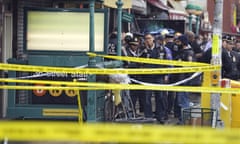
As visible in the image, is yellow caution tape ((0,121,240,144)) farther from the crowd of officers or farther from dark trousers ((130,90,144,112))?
dark trousers ((130,90,144,112))

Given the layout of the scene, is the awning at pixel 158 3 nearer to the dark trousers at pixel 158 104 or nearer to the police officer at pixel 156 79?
the police officer at pixel 156 79

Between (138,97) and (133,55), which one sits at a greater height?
→ (133,55)

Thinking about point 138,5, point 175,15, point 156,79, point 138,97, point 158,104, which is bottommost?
point 158,104

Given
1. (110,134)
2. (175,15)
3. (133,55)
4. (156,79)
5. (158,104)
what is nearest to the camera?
(110,134)

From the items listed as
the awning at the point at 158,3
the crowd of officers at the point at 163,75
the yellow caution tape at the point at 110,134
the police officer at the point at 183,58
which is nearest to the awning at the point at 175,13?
the awning at the point at 158,3

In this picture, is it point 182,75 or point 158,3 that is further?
point 158,3

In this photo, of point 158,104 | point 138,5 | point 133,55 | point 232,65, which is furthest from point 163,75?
point 138,5

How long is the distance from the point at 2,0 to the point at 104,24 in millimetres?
1819

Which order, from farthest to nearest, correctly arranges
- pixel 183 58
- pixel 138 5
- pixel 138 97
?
1. pixel 138 5
2. pixel 183 58
3. pixel 138 97

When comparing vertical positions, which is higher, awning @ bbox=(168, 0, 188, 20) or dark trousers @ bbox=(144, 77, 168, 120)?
awning @ bbox=(168, 0, 188, 20)

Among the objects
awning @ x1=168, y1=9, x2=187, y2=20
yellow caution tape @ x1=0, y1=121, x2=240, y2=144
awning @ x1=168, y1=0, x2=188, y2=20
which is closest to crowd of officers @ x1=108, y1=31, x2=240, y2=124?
yellow caution tape @ x1=0, y1=121, x2=240, y2=144

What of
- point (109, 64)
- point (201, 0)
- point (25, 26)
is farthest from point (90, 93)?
point (201, 0)

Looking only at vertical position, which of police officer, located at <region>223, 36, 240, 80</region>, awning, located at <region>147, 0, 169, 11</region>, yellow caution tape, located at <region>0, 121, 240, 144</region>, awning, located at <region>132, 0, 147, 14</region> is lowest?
yellow caution tape, located at <region>0, 121, 240, 144</region>

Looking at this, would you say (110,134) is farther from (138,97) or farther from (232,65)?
(232,65)
